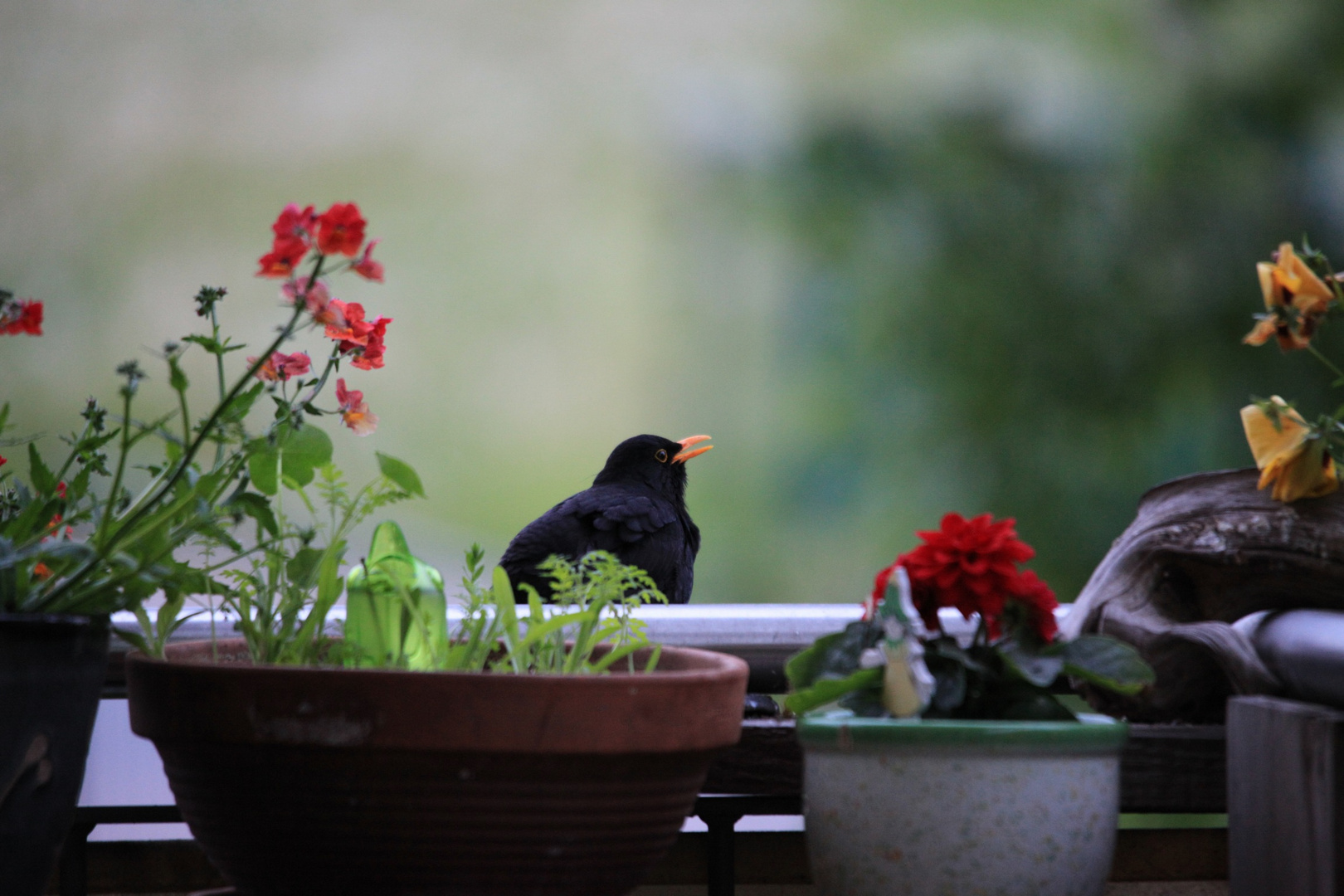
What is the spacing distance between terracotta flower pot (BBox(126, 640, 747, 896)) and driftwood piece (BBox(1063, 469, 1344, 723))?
1.17 feet

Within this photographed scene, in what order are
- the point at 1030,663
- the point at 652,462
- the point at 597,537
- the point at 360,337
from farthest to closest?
the point at 652,462, the point at 597,537, the point at 360,337, the point at 1030,663

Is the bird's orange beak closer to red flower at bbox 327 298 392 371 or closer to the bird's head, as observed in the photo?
the bird's head

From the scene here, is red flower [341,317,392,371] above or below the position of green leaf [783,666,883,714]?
above

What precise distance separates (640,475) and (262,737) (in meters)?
1.71

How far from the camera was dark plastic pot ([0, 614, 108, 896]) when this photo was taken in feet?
1.69


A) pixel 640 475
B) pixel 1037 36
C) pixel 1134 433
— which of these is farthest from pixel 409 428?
pixel 1037 36

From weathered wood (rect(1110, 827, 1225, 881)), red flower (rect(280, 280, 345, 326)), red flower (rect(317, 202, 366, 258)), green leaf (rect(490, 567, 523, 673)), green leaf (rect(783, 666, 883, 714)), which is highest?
red flower (rect(317, 202, 366, 258))

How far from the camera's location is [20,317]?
2.10 ft

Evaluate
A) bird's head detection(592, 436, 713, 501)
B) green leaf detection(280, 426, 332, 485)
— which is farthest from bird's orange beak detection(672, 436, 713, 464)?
green leaf detection(280, 426, 332, 485)

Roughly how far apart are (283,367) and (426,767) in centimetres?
32

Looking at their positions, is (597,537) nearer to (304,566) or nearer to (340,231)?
(304,566)

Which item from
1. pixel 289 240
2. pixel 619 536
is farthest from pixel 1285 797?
pixel 619 536

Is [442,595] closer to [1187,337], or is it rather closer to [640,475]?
[640,475]

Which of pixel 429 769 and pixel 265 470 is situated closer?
pixel 429 769
